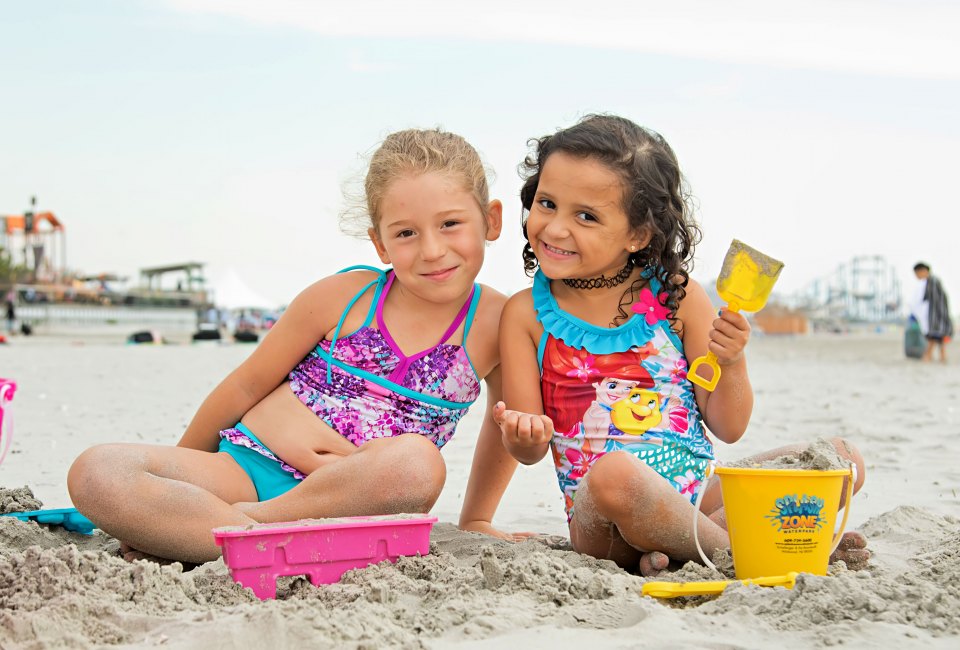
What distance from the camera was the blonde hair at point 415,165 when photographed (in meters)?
2.53

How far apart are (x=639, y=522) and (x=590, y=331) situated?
61 centimetres

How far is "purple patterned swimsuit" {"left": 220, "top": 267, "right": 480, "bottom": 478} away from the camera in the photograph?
2.58m

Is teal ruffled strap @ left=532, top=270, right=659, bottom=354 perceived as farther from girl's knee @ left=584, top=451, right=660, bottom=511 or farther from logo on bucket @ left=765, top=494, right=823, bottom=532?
logo on bucket @ left=765, top=494, right=823, bottom=532

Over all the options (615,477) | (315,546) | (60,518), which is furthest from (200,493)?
(615,477)

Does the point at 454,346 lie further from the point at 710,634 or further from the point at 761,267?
the point at 710,634

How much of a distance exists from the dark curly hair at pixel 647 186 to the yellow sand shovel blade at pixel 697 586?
86 centimetres

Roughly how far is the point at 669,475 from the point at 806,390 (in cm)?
648

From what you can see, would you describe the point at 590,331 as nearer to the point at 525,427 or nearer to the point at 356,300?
the point at 525,427

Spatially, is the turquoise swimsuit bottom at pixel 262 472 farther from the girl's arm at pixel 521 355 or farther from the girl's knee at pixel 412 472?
the girl's arm at pixel 521 355

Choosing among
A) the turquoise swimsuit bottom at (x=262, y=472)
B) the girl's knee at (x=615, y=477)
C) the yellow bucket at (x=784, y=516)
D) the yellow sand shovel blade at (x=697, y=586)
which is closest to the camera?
the yellow sand shovel blade at (x=697, y=586)

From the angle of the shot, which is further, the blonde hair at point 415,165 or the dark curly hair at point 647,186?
the blonde hair at point 415,165

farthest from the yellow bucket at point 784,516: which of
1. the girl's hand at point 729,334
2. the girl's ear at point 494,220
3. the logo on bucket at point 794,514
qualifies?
the girl's ear at point 494,220

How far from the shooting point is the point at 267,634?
147cm

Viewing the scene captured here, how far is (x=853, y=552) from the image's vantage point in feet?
6.98
